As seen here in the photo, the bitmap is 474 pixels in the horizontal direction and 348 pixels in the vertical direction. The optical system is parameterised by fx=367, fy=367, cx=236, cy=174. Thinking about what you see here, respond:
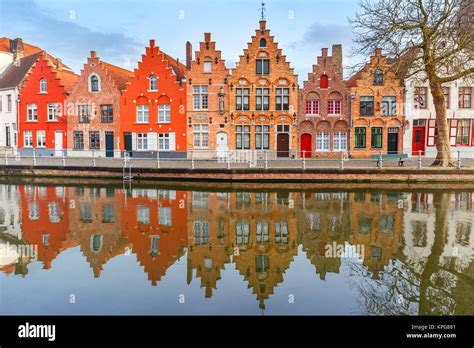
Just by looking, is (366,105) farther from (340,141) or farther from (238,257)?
(238,257)

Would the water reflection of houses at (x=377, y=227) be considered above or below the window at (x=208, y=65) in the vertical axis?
below

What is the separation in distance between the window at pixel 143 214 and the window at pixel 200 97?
59.4ft

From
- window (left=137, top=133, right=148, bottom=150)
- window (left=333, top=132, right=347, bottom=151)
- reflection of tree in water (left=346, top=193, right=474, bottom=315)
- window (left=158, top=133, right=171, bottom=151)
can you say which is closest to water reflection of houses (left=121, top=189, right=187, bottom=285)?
reflection of tree in water (left=346, top=193, right=474, bottom=315)

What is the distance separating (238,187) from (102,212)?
26.6ft

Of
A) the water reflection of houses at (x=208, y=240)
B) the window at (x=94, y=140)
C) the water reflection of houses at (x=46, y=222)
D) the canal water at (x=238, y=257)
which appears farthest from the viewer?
the window at (x=94, y=140)

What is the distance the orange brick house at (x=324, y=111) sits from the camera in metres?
30.7

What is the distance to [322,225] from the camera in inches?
463

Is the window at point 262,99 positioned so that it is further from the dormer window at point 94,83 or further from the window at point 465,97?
the window at point 465,97

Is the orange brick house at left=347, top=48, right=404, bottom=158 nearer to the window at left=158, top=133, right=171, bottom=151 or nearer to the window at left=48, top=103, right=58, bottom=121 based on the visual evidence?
the window at left=158, top=133, right=171, bottom=151

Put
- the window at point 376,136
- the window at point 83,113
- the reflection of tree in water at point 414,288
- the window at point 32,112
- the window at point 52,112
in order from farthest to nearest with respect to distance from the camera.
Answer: the window at point 32,112 < the window at point 52,112 < the window at point 83,113 < the window at point 376,136 < the reflection of tree in water at point 414,288

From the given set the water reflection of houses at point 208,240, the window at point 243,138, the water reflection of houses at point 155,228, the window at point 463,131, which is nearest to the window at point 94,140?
the window at point 243,138

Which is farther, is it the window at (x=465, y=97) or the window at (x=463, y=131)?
the window at (x=463, y=131)
